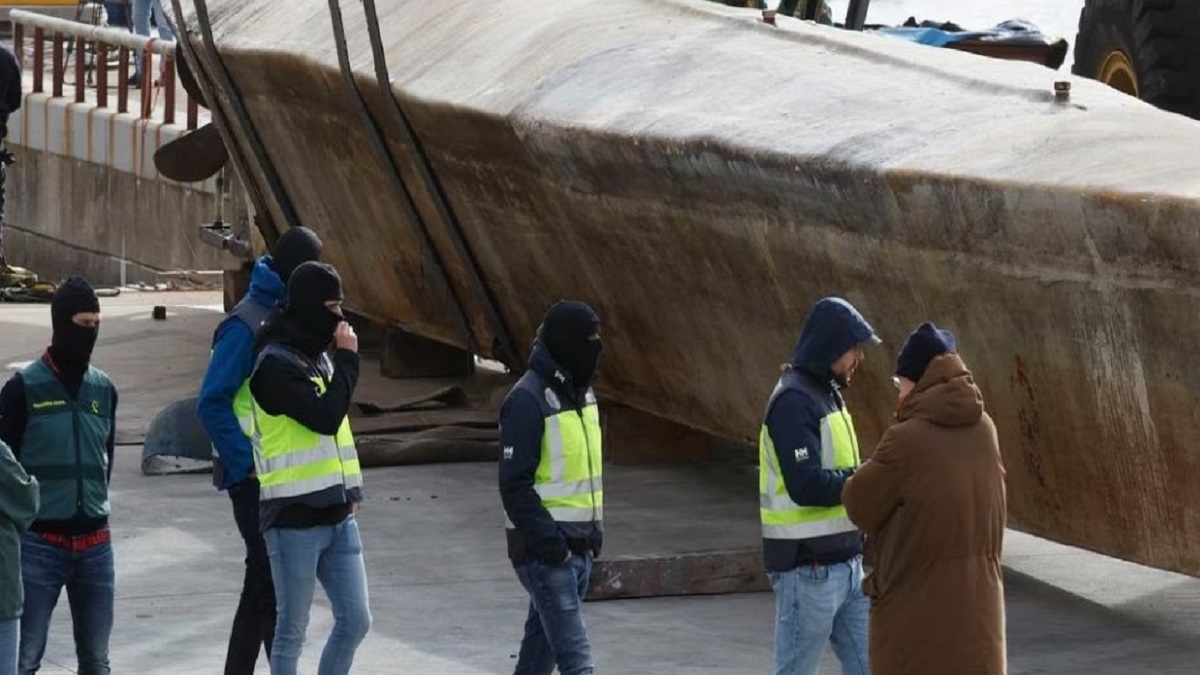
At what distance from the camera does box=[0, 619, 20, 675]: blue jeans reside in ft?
25.5

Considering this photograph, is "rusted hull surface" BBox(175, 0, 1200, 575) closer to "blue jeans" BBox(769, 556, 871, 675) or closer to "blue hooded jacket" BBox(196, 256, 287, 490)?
"blue jeans" BBox(769, 556, 871, 675)

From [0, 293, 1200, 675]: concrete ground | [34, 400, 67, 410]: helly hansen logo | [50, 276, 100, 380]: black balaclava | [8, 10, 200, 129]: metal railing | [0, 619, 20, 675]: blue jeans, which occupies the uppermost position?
[50, 276, 100, 380]: black balaclava

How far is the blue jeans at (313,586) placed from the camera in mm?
8109

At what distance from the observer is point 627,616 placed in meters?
10.2

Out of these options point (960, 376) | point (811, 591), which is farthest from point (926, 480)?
point (811, 591)

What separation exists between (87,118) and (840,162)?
1636 centimetres

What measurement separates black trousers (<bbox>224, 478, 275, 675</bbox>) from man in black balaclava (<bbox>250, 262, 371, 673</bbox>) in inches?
17.6

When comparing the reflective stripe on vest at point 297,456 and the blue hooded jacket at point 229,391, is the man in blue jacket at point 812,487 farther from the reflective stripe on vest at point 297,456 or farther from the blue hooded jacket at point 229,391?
the blue hooded jacket at point 229,391

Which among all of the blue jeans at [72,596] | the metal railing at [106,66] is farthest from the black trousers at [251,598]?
the metal railing at [106,66]

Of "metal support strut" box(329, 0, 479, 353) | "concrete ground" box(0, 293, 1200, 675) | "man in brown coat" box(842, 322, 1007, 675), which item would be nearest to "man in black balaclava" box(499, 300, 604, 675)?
"man in brown coat" box(842, 322, 1007, 675)

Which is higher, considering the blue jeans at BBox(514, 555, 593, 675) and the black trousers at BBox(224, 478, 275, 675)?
the blue jeans at BBox(514, 555, 593, 675)

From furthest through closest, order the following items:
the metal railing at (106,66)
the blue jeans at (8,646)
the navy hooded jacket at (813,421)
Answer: the metal railing at (106,66)
the blue jeans at (8,646)
the navy hooded jacket at (813,421)

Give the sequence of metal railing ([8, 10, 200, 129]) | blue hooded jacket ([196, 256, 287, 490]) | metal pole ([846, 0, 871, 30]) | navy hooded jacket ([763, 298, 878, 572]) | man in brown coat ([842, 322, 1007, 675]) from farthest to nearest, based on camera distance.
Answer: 1. metal railing ([8, 10, 200, 129])
2. metal pole ([846, 0, 871, 30])
3. blue hooded jacket ([196, 256, 287, 490])
4. navy hooded jacket ([763, 298, 878, 572])
5. man in brown coat ([842, 322, 1007, 675])

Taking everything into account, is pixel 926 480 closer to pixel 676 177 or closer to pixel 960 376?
pixel 960 376
